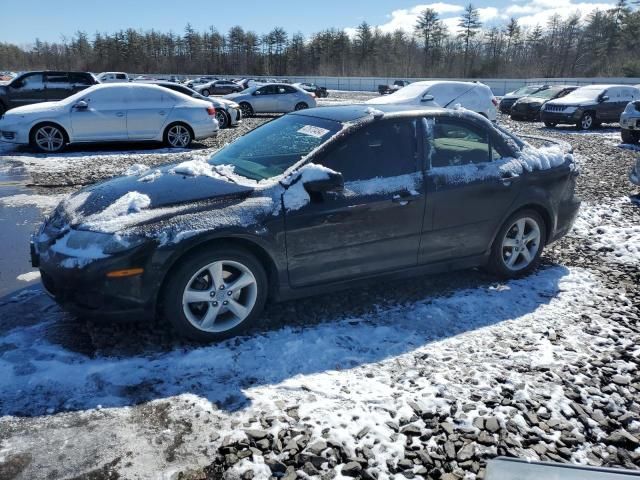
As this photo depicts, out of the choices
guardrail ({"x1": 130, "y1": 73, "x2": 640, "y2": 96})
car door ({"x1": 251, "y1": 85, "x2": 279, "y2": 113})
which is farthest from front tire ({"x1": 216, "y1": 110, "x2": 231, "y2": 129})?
guardrail ({"x1": 130, "y1": 73, "x2": 640, "y2": 96})

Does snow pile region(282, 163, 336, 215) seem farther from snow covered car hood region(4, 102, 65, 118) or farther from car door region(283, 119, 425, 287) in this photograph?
snow covered car hood region(4, 102, 65, 118)

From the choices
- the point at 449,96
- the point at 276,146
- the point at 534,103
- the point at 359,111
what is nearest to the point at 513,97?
the point at 534,103

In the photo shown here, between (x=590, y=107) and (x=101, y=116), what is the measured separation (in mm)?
16297

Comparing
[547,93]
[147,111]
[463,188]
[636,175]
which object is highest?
[547,93]

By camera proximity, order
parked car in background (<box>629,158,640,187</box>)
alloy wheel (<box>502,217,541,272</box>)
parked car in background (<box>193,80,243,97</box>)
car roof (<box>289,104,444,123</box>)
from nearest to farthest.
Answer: car roof (<box>289,104,444,123</box>) → alloy wheel (<box>502,217,541,272</box>) → parked car in background (<box>629,158,640,187</box>) → parked car in background (<box>193,80,243,97</box>)

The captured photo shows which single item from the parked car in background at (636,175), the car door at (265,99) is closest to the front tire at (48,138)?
the parked car in background at (636,175)

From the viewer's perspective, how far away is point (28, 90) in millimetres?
16531

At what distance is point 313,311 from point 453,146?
1858 millimetres

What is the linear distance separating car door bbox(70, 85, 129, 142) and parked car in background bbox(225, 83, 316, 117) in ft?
35.4

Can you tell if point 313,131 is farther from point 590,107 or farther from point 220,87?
point 220,87

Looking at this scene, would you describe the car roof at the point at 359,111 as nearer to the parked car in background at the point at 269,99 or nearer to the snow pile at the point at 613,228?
the snow pile at the point at 613,228

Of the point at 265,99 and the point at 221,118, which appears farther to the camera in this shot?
the point at 265,99

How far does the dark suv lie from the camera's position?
1636 cm

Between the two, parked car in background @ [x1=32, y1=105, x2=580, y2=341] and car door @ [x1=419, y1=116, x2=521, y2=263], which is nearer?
parked car in background @ [x1=32, y1=105, x2=580, y2=341]
